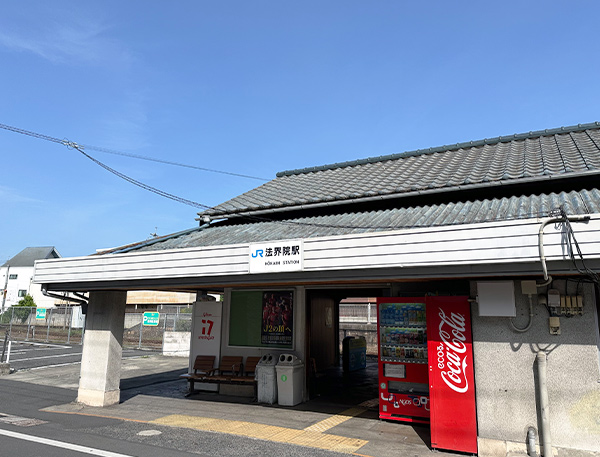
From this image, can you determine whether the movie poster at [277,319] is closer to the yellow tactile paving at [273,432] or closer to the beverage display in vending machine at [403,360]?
the yellow tactile paving at [273,432]

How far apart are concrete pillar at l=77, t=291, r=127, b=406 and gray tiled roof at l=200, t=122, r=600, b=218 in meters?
3.71

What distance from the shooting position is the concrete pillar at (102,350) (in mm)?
11398

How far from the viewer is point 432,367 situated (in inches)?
308

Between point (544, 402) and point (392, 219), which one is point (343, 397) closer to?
point (392, 219)

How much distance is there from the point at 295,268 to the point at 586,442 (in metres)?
5.27

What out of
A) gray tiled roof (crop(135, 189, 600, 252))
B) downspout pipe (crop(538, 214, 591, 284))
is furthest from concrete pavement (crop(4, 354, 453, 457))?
gray tiled roof (crop(135, 189, 600, 252))

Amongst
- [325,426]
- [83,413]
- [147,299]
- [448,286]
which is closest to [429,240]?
[448,286]

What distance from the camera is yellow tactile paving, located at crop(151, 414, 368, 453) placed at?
312 inches

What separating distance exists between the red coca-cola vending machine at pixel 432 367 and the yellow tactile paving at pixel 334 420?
1003 mm

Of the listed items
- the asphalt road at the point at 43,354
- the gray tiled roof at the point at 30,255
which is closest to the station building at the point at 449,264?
the asphalt road at the point at 43,354

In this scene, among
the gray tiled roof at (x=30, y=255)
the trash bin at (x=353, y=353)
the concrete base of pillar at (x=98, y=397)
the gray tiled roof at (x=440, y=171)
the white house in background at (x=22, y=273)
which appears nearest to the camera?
the gray tiled roof at (x=440, y=171)

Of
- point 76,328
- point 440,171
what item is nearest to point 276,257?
point 440,171

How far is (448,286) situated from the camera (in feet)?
31.2

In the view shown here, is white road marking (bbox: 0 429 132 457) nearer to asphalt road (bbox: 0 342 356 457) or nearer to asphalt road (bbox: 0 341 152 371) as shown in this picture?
asphalt road (bbox: 0 342 356 457)
